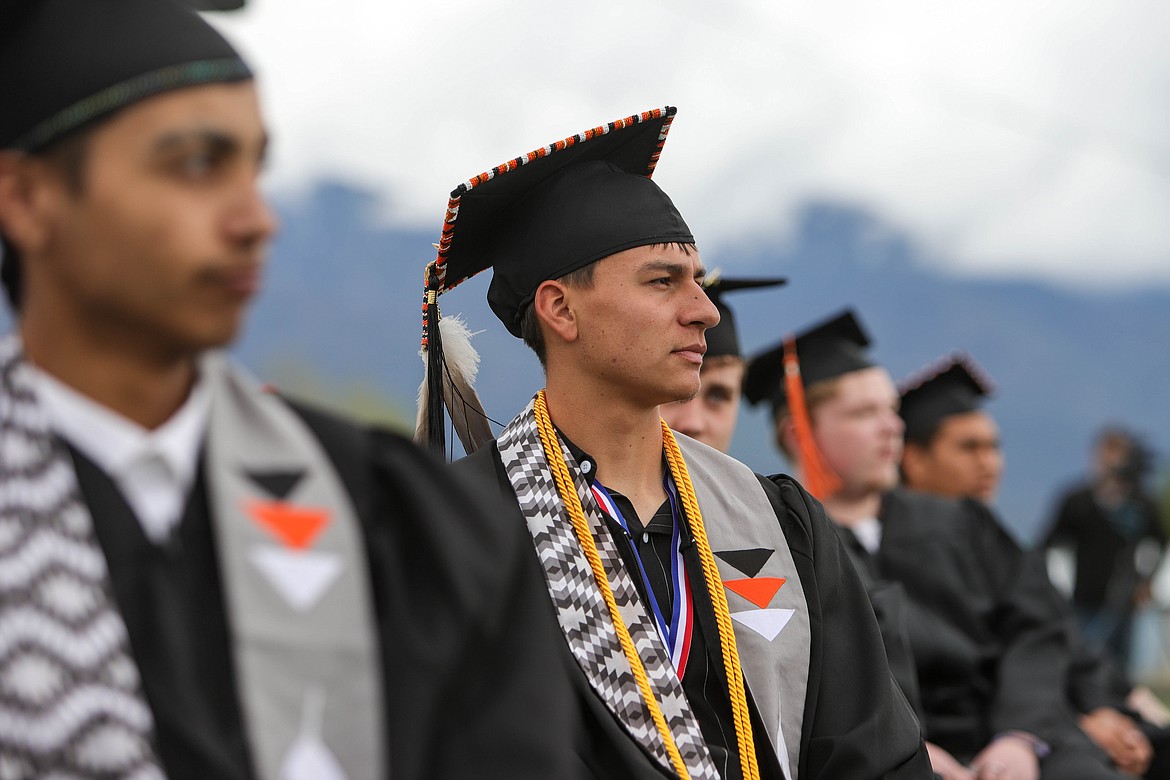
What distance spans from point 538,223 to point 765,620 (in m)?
1.04

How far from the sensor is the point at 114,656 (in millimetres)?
1424

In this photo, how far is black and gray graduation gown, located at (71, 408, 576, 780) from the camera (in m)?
1.46

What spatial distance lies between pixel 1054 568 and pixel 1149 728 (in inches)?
145

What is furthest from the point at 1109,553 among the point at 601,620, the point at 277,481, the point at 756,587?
the point at 277,481

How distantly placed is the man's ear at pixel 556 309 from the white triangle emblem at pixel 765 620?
0.72 metres

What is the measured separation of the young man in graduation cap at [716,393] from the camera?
3965 millimetres

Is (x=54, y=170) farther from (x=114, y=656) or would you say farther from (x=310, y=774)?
(x=310, y=774)

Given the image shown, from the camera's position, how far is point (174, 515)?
152cm

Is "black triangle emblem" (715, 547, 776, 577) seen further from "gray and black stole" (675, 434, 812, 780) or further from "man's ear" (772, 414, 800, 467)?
"man's ear" (772, 414, 800, 467)

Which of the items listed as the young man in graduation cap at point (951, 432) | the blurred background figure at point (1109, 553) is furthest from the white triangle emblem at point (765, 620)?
the blurred background figure at point (1109, 553)

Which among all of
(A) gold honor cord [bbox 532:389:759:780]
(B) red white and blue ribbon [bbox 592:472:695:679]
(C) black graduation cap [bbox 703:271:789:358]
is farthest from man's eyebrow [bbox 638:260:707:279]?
(C) black graduation cap [bbox 703:271:789:358]

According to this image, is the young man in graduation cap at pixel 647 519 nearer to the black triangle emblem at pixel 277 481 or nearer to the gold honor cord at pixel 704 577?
the gold honor cord at pixel 704 577

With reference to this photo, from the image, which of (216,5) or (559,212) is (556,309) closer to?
(559,212)

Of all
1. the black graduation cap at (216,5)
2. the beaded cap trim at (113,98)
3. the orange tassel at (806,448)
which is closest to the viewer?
the beaded cap trim at (113,98)
